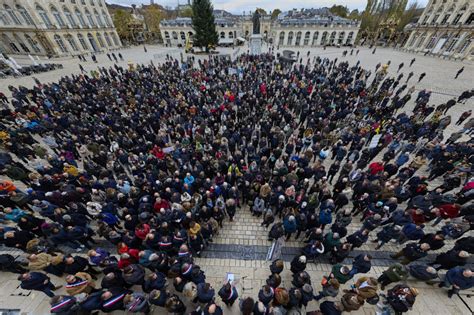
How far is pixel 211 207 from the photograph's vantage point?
271 inches

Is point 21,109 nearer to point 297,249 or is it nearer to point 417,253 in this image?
point 297,249

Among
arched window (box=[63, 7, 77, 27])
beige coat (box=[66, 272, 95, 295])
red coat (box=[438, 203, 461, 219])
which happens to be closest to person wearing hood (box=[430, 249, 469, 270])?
red coat (box=[438, 203, 461, 219])

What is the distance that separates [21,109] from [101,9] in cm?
5189

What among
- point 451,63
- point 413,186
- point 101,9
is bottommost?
point 451,63

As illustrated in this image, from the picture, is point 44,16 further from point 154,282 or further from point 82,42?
point 154,282

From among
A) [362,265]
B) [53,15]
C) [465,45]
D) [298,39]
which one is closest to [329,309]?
[362,265]

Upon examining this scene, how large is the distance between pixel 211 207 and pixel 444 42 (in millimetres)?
58528

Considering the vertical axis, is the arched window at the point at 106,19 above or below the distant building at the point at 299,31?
above

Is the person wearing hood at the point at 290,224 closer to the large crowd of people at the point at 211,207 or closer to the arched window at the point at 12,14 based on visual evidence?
the large crowd of people at the point at 211,207

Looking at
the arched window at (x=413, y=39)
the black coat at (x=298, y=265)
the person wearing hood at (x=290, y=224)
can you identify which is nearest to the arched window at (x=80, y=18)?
the person wearing hood at (x=290, y=224)

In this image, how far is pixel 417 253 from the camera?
562 centimetres

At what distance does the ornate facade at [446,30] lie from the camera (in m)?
33.8

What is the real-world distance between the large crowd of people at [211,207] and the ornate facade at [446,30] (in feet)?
129

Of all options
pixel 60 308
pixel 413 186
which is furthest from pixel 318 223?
pixel 60 308
